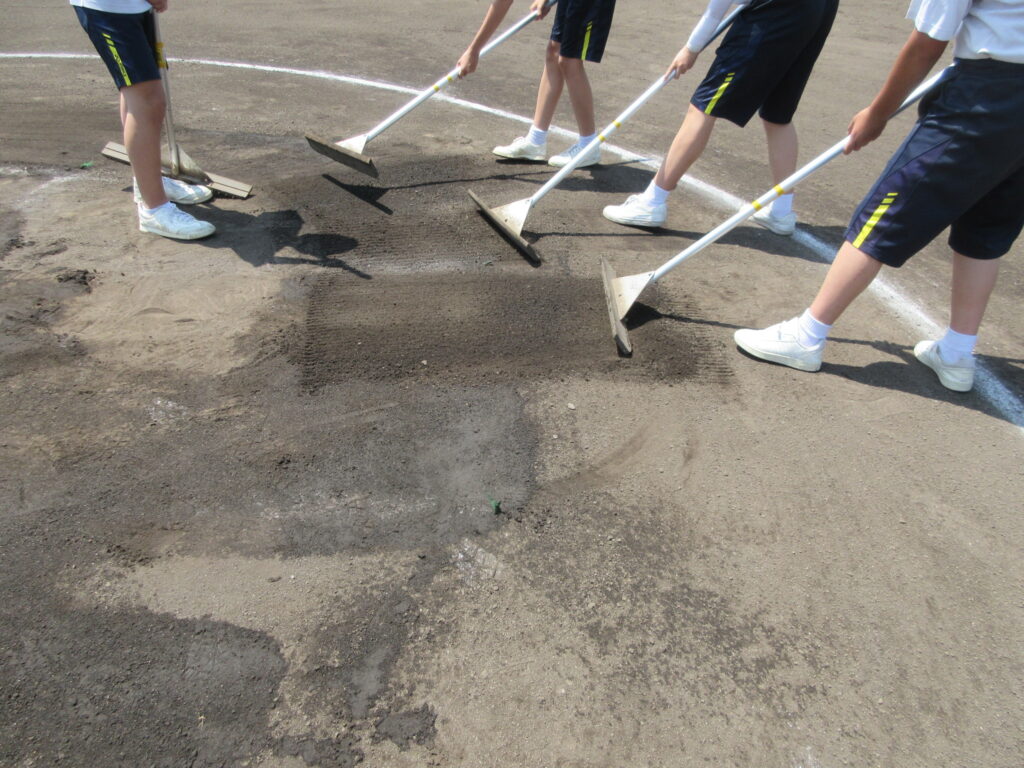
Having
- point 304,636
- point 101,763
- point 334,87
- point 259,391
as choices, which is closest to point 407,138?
point 334,87

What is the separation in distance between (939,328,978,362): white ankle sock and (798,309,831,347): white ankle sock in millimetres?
633

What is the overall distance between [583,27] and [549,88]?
0.61 m

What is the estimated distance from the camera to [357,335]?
11.8ft

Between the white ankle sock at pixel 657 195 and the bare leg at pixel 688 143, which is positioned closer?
the bare leg at pixel 688 143

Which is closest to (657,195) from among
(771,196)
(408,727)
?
(771,196)

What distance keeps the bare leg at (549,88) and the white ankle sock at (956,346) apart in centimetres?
337

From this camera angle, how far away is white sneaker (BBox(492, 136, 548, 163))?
18.9 feet

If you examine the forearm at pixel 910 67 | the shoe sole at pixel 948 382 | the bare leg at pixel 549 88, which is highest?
the forearm at pixel 910 67

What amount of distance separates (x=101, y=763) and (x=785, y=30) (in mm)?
4678

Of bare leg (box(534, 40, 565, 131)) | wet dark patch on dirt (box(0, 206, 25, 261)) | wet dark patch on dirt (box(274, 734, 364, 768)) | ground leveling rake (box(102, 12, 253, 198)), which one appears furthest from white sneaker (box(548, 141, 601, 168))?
wet dark patch on dirt (box(274, 734, 364, 768))

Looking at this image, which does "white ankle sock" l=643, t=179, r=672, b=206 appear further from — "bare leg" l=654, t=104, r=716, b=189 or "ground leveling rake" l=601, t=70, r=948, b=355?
"ground leveling rake" l=601, t=70, r=948, b=355

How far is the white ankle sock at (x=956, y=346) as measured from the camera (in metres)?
3.61

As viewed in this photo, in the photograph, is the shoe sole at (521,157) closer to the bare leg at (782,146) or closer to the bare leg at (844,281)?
the bare leg at (782,146)

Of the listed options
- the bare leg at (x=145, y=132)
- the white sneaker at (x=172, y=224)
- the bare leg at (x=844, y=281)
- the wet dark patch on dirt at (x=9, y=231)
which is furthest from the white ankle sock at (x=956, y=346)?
the wet dark patch on dirt at (x=9, y=231)
